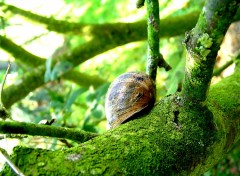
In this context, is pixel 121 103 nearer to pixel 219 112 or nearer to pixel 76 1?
pixel 219 112

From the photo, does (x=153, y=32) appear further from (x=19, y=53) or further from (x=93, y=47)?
(x=19, y=53)

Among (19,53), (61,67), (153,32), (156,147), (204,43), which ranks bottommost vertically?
(156,147)

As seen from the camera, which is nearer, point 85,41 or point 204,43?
point 204,43

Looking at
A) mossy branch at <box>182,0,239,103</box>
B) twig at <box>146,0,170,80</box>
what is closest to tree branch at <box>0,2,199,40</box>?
twig at <box>146,0,170,80</box>

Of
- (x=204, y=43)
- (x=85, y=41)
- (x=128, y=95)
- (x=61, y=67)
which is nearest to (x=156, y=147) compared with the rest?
(x=204, y=43)

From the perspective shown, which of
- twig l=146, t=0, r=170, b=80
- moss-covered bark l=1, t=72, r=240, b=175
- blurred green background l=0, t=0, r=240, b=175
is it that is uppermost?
blurred green background l=0, t=0, r=240, b=175

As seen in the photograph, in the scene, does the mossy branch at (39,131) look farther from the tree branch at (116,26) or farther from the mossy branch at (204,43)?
the tree branch at (116,26)

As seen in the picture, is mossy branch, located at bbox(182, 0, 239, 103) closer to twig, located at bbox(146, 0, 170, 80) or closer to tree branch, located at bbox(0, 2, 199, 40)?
twig, located at bbox(146, 0, 170, 80)

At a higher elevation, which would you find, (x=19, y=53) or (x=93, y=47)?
(x=19, y=53)
